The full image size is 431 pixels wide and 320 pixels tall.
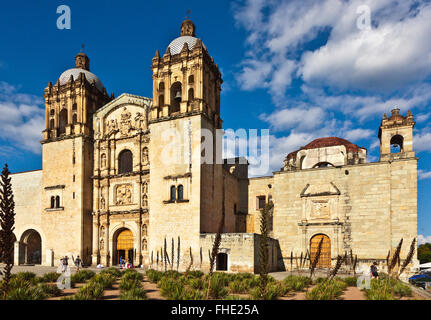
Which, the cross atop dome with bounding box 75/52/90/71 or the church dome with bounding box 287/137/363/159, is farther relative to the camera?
the cross atop dome with bounding box 75/52/90/71

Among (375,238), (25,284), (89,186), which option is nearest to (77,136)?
(89,186)

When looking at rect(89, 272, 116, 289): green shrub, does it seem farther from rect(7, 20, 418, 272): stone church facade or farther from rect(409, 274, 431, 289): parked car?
rect(409, 274, 431, 289): parked car

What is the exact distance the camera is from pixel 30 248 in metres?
31.4

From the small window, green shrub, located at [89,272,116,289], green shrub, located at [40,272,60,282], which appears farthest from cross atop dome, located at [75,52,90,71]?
green shrub, located at [89,272,116,289]

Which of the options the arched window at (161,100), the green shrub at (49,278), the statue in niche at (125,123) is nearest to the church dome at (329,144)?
the arched window at (161,100)

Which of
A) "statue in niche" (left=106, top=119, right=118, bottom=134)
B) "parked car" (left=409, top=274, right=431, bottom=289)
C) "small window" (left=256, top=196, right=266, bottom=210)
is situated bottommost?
"parked car" (left=409, top=274, right=431, bottom=289)

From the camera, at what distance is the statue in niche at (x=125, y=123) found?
95.1 feet

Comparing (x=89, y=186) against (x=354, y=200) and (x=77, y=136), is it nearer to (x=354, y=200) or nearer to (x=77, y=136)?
(x=77, y=136)

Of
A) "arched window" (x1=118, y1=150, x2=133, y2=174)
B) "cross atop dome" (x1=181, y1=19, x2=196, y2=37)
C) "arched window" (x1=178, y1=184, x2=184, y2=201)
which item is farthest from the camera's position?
"cross atop dome" (x1=181, y1=19, x2=196, y2=37)

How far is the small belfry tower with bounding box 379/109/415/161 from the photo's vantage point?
24.5 m

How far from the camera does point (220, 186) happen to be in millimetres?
27953

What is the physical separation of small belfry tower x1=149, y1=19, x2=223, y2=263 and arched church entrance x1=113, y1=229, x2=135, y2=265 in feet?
9.67

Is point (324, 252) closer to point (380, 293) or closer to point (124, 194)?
point (380, 293)

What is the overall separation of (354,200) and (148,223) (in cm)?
1560
